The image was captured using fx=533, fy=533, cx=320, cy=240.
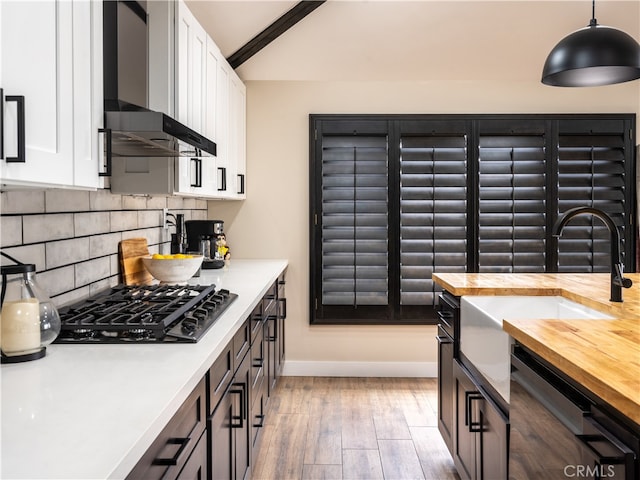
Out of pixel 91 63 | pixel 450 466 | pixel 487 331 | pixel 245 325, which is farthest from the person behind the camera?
pixel 450 466

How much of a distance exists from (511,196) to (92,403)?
3814 millimetres

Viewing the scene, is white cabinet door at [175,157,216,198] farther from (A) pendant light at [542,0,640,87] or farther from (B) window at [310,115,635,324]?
(A) pendant light at [542,0,640,87]

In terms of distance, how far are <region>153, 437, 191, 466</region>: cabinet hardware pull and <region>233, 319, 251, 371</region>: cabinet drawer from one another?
2.37ft

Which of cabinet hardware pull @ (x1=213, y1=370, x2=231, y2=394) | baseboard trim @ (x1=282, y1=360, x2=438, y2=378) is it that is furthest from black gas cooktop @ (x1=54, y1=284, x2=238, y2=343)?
baseboard trim @ (x1=282, y1=360, x2=438, y2=378)

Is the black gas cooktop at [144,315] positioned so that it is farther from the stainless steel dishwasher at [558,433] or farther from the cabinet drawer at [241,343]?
the stainless steel dishwasher at [558,433]

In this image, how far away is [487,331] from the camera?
6.59 feet

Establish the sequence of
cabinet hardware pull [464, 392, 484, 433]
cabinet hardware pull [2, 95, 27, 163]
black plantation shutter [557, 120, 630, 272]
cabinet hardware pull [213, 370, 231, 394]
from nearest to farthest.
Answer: cabinet hardware pull [2, 95, 27, 163] → cabinet hardware pull [213, 370, 231, 394] → cabinet hardware pull [464, 392, 484, 433] → black plantation shutter [557, 120, 630, 272]

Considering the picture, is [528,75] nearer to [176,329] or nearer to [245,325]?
[245,325]

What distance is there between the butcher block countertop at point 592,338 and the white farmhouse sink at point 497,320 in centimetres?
4

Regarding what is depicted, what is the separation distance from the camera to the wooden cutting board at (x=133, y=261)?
2.63 metres

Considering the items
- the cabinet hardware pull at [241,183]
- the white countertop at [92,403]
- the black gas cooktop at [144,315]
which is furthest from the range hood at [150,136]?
the cabinet hardware pull at [241,183]

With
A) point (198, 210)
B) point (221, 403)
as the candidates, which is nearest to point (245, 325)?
point (221, 403)

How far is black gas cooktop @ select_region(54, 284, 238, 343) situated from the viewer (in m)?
1.62

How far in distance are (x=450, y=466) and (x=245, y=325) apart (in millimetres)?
1415
